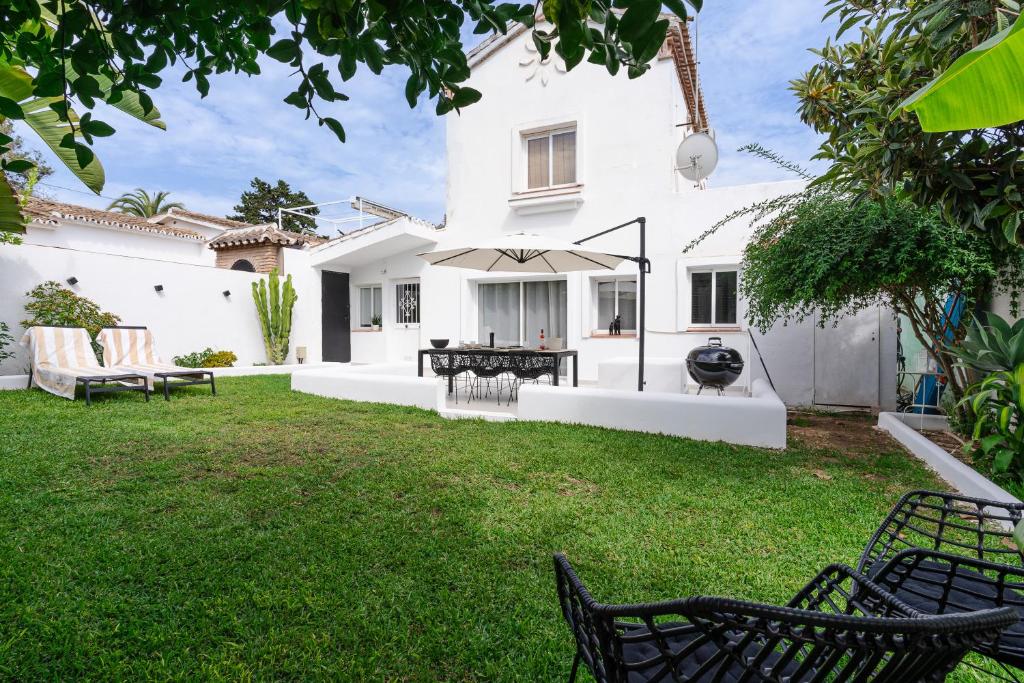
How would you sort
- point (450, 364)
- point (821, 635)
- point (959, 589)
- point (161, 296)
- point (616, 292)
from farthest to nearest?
point (161, 296), point (616, 292), point (450, 364), point (959, 589), point (821, 635)

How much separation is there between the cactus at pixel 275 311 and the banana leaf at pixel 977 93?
1501 centimetres

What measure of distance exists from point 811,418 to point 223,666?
28.7 ft

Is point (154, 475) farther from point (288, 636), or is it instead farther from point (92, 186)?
point (288, 636)

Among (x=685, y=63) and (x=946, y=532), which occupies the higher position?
(x=685, y=63)

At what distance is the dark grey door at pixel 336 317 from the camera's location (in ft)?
50.1

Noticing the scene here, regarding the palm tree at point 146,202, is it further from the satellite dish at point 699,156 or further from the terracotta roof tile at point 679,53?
the satellite dish at point 699,156

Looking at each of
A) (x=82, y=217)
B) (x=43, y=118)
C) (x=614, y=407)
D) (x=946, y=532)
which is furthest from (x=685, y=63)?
(x=82, y=217)

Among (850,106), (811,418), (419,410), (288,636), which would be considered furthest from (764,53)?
(288,636)

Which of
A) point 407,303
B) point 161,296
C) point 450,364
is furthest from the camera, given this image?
point 407,303

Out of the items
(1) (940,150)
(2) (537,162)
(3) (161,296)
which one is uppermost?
(2) (537,162)

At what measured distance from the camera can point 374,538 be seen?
3480 mm

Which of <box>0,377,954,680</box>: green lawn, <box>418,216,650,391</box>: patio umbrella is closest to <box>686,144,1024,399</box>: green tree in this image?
<box>418,216,650,391</box>: patio umbrella

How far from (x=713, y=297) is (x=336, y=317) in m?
10.7

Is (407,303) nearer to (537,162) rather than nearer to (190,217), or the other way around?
(537,162)
